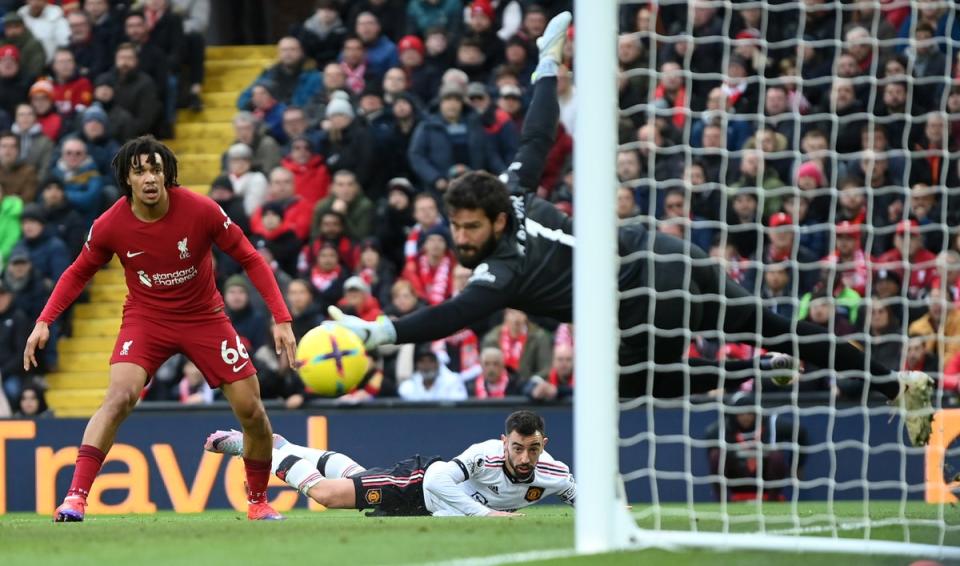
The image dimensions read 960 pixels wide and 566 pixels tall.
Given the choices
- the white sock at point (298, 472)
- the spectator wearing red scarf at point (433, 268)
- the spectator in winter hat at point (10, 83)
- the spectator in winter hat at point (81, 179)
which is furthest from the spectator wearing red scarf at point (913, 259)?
the spectator in winter hat at point (10, 83)

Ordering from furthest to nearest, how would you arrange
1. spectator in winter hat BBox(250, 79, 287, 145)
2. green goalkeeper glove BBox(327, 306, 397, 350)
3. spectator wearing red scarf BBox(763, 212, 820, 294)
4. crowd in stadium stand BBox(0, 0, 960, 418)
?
spectator in winter hat BBox(250, 79, 287, 145) < crowd in stadium stand BBox(0, 0, 960, 418) < spectator wearing red scarf BBox(763, 212, 820, 294) < green goalkeeper glove BBox(327, 306, 397, 350)

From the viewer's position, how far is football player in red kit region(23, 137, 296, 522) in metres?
8.62

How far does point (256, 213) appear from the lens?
15.5 metres

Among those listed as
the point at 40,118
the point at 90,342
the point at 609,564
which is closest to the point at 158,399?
the point at 90,342

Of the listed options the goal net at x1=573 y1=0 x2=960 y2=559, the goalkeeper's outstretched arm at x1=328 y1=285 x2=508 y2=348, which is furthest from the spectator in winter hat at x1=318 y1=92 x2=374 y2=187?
the goalkeeper's outstretched arm at x1=328 y1=285 x2=508 y2=348

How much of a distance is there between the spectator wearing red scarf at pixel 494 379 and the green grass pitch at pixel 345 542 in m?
4.66

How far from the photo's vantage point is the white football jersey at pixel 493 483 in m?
10.2

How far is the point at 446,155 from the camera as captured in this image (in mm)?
15125

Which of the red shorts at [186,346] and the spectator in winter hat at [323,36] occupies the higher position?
the spectator in winter hat at [323,36]

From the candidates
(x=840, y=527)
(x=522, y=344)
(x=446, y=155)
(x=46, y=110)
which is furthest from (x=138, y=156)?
(x=46, y=110)

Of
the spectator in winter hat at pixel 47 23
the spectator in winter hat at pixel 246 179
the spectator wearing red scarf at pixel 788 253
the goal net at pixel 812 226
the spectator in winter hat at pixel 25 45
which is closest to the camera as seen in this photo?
the goal net at pixel 812 226

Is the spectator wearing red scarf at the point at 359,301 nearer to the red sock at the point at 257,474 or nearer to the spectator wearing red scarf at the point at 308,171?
the spectator wearing red scarf at the point at 308,171

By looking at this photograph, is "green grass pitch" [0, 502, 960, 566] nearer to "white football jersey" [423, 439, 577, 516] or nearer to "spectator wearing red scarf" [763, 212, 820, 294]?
"white football jersey" [423, 439, 577, 516]

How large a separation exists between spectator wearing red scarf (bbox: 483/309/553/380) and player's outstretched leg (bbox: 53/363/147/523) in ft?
17.6
